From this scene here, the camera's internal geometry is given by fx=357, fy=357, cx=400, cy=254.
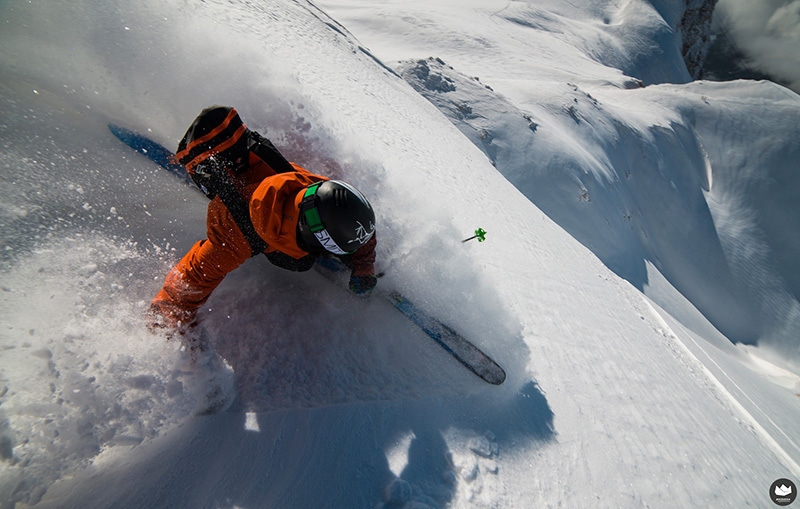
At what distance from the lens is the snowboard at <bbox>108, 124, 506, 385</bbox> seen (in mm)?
1924

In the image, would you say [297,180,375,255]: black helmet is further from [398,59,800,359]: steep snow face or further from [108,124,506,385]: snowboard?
[398,59,800,359]: steep snow face

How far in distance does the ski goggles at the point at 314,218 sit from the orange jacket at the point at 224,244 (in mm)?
47

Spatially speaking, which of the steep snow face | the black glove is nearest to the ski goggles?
the black glove

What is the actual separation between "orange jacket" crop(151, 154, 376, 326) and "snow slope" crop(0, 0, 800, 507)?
0.55 feet

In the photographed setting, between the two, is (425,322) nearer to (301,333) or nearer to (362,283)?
(362,283)

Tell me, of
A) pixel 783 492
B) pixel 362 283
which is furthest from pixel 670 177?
pixel 362 283

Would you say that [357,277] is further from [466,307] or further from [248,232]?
[466,307]

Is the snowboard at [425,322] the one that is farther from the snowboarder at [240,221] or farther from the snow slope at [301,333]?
the snowboarder at [240,221]

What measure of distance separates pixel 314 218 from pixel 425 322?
921mm

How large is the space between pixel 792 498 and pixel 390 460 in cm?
347

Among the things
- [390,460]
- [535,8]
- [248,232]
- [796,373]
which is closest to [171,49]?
[248,232]

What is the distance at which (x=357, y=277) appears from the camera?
1.83 meters

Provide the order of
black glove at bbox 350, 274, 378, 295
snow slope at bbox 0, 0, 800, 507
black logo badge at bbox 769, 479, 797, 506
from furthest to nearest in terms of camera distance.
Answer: black logo badge at bbox 769, 479, 797, 506, black glove at bbox 350, 274, 378, 295, snow slope at bbox 0, 0, 800, 507

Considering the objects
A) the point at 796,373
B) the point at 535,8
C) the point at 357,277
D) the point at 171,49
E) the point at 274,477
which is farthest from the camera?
the point at 535,8
